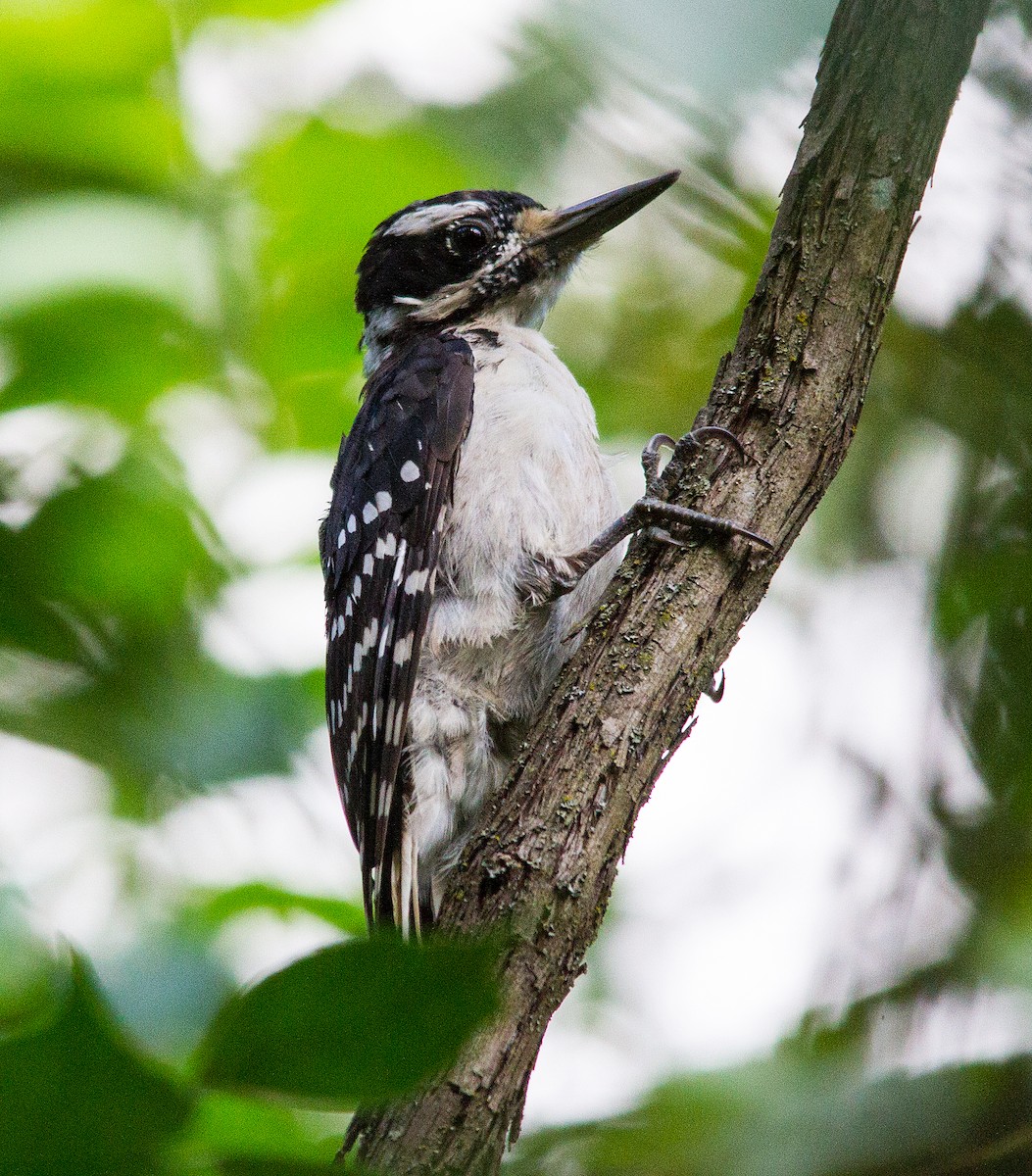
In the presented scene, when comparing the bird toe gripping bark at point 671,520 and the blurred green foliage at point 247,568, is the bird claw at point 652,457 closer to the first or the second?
the bird toe gripping bark at point 671,520

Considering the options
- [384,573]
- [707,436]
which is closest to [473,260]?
[384,573]

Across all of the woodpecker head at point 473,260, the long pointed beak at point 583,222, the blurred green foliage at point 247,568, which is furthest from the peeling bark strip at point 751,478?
the woodpecker head at point 473,260

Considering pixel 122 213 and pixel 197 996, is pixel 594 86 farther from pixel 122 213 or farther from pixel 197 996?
pixel 197 996

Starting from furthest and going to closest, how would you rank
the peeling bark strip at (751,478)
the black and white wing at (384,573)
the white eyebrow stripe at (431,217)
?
the white eyebrow stripe at (431,217), the black and white wing at (384,573), the peeling bark strip at (751,478)

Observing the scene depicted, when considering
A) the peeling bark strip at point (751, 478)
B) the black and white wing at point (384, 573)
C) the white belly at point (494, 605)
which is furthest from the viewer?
the white belly at point (494, 605)

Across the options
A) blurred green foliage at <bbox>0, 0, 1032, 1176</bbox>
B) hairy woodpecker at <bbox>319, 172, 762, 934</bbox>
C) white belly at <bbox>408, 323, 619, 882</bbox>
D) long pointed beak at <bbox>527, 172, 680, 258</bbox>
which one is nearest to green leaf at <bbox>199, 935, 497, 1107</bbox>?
blurred green foliage at <bbox>0, 0, 1032, 1176</bbox>

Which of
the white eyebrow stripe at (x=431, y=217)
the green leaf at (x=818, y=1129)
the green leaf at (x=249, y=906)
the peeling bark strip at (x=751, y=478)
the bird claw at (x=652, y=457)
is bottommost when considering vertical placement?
the green leaf at (x=818, y=1129)

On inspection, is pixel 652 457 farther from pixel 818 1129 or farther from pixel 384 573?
pixel 818 1129

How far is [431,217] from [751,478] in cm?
198

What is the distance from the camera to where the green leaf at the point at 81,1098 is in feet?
1.73

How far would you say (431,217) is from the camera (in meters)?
3.96

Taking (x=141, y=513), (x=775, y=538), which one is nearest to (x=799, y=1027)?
(x=775, y=538)

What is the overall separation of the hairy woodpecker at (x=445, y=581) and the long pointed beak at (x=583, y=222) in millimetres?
479

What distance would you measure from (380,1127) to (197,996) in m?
0.51
